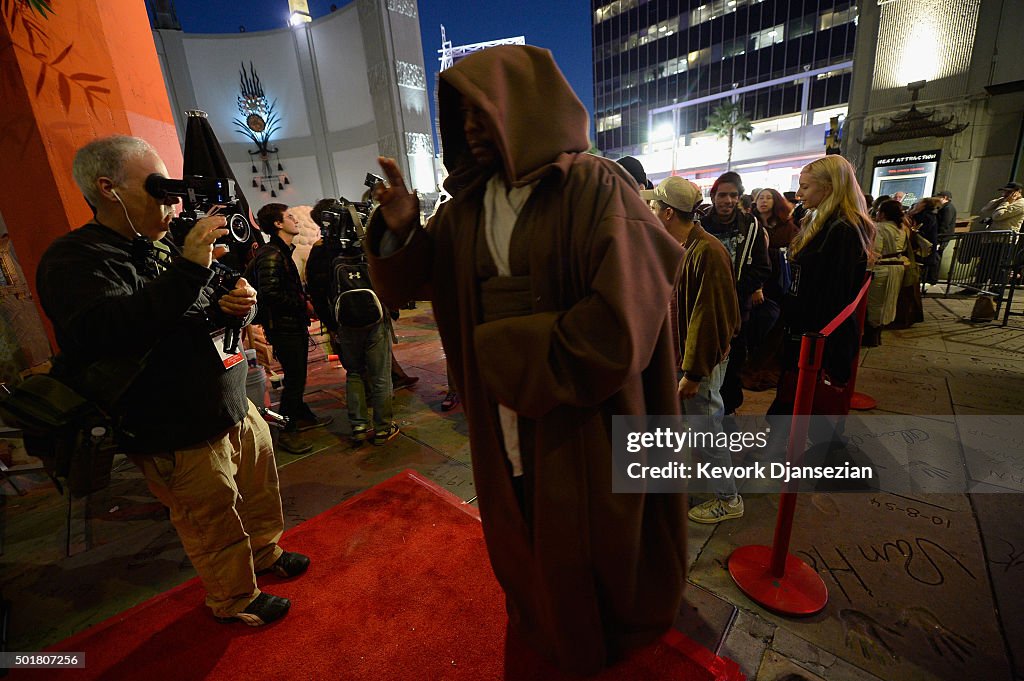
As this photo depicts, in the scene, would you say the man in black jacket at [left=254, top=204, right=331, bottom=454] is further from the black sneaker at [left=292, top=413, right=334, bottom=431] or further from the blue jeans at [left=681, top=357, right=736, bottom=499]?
the blue jeans at [left=681, top=357, right=736, bottom=499]

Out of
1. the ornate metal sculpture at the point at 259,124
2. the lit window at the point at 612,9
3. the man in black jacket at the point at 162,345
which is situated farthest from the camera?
the lit window at the point at 612,9

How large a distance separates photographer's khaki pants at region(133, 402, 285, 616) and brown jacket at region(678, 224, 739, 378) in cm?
229

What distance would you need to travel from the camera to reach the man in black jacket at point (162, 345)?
1.50 meters

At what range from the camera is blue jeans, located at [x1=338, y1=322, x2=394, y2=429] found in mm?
3793

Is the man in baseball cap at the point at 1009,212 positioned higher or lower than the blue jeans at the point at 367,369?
higher

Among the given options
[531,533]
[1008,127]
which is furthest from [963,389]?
[1008,127]

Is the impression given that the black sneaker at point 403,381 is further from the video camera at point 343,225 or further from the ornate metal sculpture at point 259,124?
the ornate metal sculpture at point 259,124

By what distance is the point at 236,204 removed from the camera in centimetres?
189

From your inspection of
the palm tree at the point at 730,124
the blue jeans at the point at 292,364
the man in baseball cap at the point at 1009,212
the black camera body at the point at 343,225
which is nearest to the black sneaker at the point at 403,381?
the blue jeans at the point at 292,364

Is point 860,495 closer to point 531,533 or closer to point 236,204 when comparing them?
point 531,533

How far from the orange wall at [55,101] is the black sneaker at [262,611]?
2.87m

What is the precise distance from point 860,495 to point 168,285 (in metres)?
3.82

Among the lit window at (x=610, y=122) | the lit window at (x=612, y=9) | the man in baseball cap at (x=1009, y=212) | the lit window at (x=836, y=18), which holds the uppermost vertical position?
the lit window at (x=612, y=9)

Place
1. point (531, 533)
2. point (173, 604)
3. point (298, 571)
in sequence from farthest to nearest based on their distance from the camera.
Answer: point (298, 571), point (173, 604), point (531, 533)
